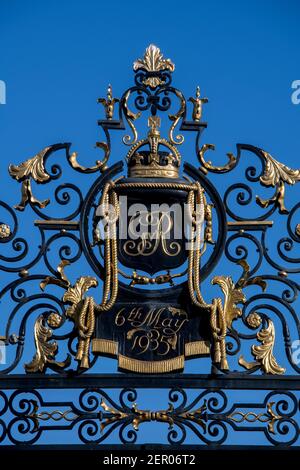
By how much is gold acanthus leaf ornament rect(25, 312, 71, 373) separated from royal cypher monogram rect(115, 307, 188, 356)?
1.67 feet

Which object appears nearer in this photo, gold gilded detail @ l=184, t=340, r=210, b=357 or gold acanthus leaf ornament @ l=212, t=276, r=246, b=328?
gold gilded detail @ l=184, t=340, r=210, b=357

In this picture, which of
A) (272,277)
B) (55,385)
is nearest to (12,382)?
(55,385)

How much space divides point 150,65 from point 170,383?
2653 mm

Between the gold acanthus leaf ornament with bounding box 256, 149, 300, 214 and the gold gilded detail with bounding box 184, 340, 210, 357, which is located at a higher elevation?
the gold acanthus leaf ornament with bounding box 256, 149, 300, 214

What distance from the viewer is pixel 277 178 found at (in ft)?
43.1

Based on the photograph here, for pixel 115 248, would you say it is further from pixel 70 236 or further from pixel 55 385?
pixel 55 385

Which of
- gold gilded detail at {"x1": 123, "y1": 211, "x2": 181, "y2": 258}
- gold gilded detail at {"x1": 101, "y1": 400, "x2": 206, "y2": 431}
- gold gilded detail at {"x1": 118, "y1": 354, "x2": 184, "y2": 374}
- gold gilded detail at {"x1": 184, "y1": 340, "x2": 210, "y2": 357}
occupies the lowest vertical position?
gold gilded detail at {"x1": 101, "y1": 400, "x2": 206, "y2": 431}

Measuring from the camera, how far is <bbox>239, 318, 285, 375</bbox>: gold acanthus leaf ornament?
41.7ft

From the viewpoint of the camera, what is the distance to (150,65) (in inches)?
522

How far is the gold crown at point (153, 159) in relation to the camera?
42.6ft

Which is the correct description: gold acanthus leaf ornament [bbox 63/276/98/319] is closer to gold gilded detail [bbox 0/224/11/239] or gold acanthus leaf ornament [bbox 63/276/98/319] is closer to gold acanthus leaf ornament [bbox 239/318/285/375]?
gold gilded detail [bbox 0/224/11/239]

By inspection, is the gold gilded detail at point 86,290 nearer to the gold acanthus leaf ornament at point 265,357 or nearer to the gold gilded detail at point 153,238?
the gold gilded detail at point 153,238

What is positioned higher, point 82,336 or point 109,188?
point 109,188

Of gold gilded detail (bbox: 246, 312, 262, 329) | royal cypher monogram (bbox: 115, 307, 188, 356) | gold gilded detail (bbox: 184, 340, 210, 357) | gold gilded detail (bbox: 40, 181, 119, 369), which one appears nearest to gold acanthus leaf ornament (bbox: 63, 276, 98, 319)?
gold gilded detail (bbox: 40, 181, 119, 369)
